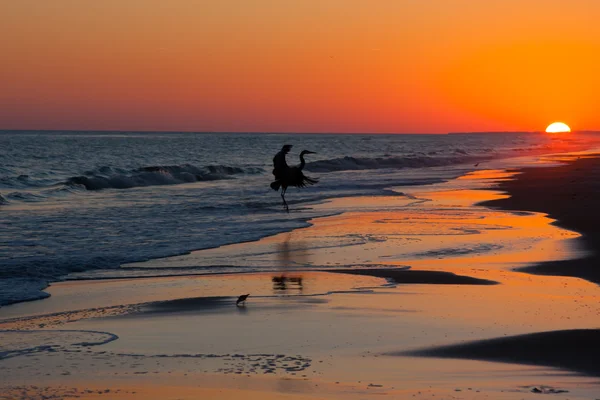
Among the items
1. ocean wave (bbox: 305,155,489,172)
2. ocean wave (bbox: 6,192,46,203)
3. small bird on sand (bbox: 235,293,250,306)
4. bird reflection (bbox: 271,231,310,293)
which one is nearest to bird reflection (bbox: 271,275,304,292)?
bird reflection (bbox: 271,231,310,293)

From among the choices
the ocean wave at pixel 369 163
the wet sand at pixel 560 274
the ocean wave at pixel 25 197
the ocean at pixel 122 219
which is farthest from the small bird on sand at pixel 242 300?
the ocean wave at pixel 369 163

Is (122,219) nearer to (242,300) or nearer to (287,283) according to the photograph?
(287,283)

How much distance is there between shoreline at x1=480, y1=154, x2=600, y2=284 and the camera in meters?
10.6

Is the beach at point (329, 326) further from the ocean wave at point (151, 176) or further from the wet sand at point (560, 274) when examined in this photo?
the ocean wave at point (151, 176)

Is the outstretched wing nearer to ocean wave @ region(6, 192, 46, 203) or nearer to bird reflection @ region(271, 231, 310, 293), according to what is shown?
bird reflection @ region(271, 231, 310, 293)

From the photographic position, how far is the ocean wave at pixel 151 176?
1236 inches

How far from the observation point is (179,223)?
55.4 feet

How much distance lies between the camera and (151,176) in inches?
1394

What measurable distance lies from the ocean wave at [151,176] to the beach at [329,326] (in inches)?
745

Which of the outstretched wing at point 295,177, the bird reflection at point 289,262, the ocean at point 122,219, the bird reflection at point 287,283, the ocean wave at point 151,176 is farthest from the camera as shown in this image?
the ocean wave at point 151,176

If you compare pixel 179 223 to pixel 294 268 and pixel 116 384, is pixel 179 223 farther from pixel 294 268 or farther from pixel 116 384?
pixel 116 384

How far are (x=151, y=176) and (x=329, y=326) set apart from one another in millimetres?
28613

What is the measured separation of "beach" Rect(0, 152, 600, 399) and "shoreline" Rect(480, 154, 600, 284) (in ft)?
0.31

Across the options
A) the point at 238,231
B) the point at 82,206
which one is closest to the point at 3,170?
the point at 82,206
